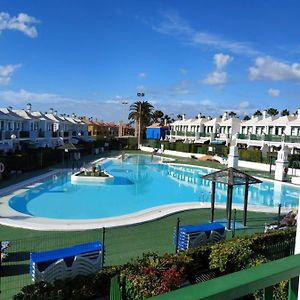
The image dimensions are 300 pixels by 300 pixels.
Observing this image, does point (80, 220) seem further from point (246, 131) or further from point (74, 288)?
point (246, 131)

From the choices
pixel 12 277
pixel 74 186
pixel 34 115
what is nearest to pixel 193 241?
pixel 12 277

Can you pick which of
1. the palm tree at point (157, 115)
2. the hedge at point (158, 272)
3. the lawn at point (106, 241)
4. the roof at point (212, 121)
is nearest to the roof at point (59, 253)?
the lawn at point (106, 241)

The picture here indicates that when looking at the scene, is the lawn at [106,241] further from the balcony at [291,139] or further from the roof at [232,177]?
the balcony at [291,139]

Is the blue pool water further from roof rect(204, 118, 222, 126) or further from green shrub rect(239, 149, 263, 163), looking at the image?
roof rect(204, 118, 222, 126)

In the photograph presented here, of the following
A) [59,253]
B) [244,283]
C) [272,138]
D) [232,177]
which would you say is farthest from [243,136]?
[244,283]

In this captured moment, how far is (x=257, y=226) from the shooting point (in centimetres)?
1677

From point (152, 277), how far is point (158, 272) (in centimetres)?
43

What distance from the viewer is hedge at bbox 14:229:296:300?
7.40 metres

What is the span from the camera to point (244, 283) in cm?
129

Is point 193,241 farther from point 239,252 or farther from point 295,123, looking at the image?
point 295,123

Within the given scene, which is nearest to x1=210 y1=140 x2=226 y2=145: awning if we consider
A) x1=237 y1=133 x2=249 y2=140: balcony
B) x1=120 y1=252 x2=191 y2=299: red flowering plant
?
x1=237 y1=133 x2=249 y2=140: balcony

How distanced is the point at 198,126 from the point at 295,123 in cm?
2549

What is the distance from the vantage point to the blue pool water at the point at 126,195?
20.8m

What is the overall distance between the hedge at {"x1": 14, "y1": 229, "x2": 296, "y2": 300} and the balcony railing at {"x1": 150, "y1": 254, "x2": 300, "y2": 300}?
231 inches
